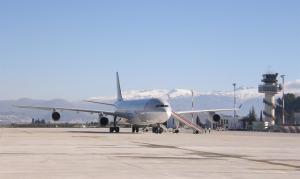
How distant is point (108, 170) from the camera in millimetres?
18766

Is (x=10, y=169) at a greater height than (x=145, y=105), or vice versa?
(x=145, y=105)

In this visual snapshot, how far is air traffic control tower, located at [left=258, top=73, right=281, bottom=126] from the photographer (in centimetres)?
14425

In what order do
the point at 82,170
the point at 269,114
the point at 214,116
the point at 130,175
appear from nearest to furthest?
the point at 130,175 → the point at 82,170 → the point at 214,116 → the point at 269,114

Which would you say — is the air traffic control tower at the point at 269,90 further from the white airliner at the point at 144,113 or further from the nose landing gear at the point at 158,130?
the nose landing gear at the point at 158,130

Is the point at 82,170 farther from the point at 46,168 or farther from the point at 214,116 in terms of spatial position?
the point at 214,116

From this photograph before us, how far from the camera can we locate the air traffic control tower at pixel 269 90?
5679 inches

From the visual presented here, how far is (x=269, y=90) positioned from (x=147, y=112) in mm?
82836

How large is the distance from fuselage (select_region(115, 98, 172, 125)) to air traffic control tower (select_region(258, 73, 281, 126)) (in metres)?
78.7

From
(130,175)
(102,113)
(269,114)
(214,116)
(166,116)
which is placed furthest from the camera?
(269,114)

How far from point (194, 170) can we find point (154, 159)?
4.58m

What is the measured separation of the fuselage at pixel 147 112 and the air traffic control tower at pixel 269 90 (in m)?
78.7

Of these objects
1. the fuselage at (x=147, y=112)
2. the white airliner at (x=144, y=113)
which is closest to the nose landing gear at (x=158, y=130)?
the white airliner at (x=144, y=113)

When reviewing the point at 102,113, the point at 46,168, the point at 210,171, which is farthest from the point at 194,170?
the point at 102,113

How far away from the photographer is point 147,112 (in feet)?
219
